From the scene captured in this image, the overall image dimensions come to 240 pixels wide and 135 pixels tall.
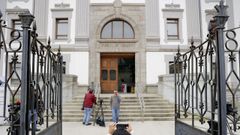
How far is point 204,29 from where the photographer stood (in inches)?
837

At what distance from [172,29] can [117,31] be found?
4.31 meters

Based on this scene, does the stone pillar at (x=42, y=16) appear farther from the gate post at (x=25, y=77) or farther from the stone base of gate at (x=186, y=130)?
the gate post at (x=25, y=77)

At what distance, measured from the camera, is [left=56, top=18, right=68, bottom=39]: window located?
70.5 feet

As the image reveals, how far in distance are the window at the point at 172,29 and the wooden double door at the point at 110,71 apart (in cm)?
339

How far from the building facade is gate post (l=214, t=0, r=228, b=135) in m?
17.3

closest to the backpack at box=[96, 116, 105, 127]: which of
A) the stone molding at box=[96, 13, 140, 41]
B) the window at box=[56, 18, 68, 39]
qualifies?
the stone molding at box=[96, 13, 140, 41]

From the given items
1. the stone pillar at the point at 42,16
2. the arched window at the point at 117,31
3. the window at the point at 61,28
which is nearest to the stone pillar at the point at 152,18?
the arched window at the point at 117,31

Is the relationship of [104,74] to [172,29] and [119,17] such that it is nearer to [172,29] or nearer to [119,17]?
[119,17]

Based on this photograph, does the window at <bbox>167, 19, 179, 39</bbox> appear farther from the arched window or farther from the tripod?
the tripod

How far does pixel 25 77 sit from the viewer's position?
Answer: 334 centimetres

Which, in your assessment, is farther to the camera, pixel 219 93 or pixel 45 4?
pixel 45 4

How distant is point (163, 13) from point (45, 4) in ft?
30.1

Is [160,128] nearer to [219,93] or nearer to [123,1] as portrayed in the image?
[219,93]

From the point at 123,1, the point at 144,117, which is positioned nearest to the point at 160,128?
the point at 144,117
